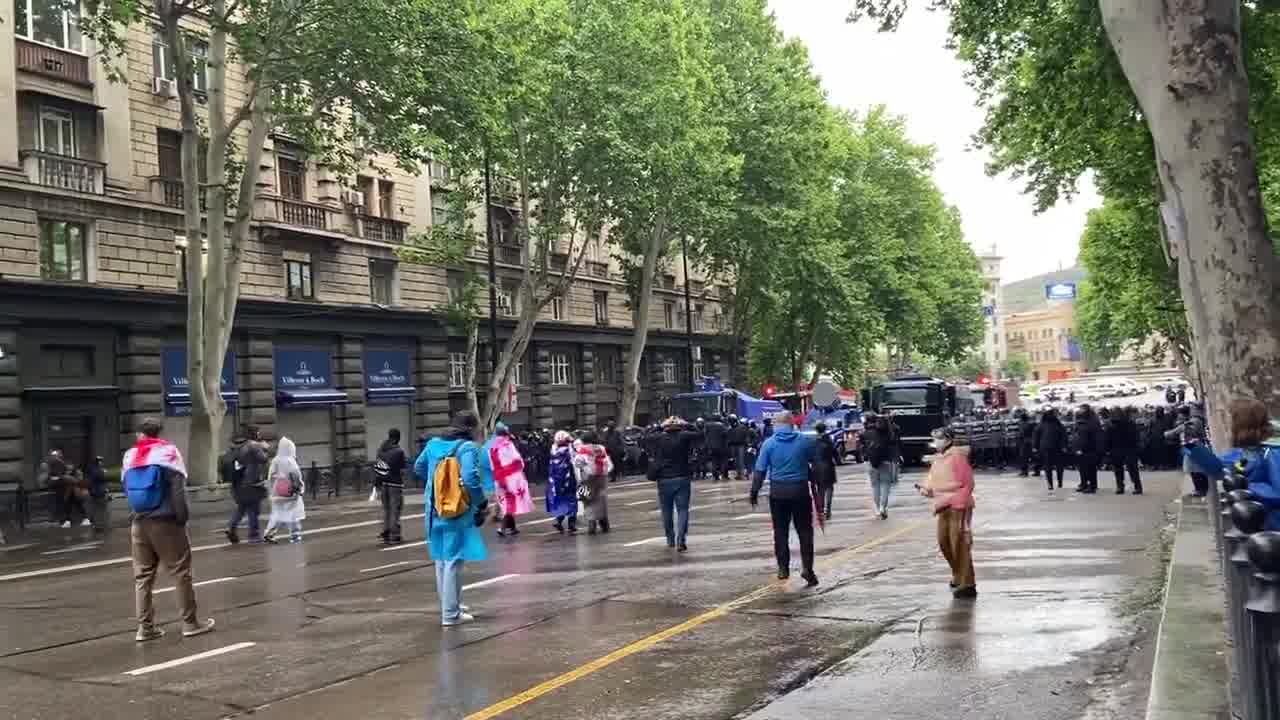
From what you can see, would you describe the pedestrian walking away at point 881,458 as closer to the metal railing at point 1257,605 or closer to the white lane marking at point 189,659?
the white lane marking at point 189,659

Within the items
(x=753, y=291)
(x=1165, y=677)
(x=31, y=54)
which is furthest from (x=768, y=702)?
(x=753, y=291)

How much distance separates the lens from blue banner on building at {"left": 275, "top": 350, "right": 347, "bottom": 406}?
33156mm

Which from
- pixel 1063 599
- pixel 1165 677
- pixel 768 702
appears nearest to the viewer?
pixel 1165 677

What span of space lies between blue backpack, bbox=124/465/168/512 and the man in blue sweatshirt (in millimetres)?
5387

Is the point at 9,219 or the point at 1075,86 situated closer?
the point at 1075,86

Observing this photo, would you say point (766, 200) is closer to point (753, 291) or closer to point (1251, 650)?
point (753, 291)

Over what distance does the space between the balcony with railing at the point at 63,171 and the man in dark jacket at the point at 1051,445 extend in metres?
22.8

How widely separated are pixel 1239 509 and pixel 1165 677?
2824 millimetres

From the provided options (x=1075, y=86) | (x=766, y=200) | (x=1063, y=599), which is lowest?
(x=1063, y=599)

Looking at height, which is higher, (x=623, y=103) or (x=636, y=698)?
(x=623, y=103)

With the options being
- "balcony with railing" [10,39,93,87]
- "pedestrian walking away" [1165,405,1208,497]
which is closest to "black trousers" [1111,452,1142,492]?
"pedestrian walking away" [1165,405,1208,497]

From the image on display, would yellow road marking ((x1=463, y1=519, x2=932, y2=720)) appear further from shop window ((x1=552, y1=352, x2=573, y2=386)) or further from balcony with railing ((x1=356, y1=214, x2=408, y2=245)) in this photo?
shop window ((x1=552, y1=352, x2=573, y2=386))

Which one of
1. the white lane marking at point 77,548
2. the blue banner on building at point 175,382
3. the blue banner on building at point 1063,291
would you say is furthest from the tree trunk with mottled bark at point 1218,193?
the blue banner on building at point 1063,291

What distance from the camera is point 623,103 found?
34.5m
